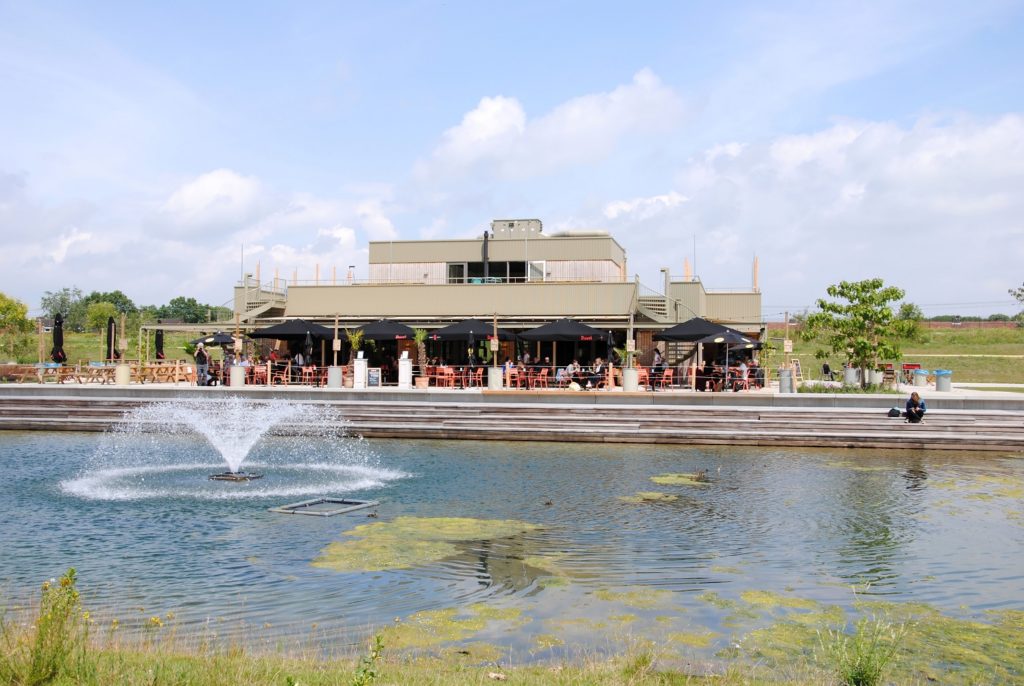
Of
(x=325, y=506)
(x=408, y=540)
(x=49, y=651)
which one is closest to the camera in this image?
(x=49, y=651)

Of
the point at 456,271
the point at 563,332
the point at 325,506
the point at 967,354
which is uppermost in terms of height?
the point at 456,271

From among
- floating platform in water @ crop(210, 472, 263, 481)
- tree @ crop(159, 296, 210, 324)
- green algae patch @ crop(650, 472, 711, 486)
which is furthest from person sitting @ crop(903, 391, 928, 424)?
tree @ crop(159, 296, 210, 324)

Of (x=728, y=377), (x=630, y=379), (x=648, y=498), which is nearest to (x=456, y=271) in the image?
(x=630, y=379)

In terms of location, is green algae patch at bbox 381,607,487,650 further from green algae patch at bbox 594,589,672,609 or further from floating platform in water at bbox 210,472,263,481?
A: floating platform in water at bbox 210,472,263,481

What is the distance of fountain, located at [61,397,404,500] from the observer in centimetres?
1546

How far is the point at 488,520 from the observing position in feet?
42.5

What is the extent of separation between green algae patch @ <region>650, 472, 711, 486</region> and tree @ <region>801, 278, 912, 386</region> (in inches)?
526

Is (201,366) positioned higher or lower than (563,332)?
lower

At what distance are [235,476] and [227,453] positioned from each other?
125 inches

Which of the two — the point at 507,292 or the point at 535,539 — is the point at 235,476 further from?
the point at 507,292

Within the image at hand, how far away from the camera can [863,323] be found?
96.1 ft

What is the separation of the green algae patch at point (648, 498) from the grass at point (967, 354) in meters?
21.8

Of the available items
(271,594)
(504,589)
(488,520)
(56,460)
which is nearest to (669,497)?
(488,520)

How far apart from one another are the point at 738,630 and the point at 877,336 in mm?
24069
